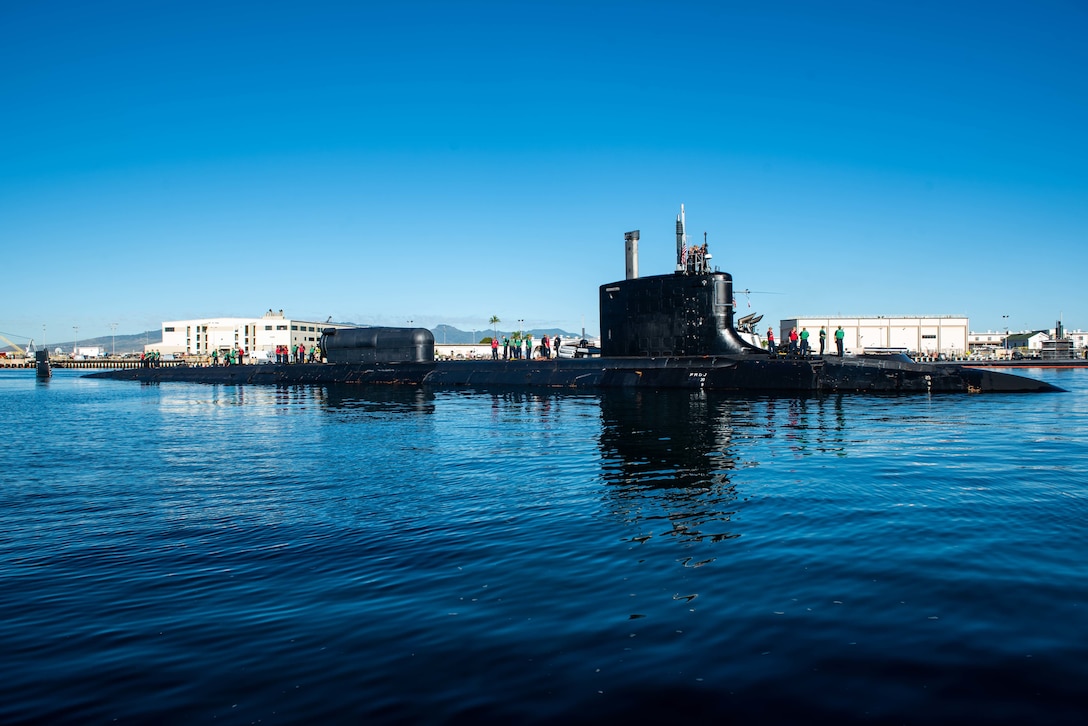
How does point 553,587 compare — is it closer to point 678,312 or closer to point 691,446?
point 691,446

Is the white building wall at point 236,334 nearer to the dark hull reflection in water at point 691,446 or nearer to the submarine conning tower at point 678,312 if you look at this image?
the submarine conning tower at point 678,312

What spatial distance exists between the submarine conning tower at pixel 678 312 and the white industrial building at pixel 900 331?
239 ft

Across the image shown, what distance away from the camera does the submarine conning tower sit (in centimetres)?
3009

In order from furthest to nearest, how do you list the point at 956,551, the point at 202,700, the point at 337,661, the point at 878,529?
the point at 878,529, the point at 956,551, the point at 337,661, the point at 202,700

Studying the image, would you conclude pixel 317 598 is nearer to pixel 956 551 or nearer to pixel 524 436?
pixel 956 551

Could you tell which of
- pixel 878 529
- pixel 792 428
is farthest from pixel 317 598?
pixel 792 428

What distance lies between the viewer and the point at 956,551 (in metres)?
6.84

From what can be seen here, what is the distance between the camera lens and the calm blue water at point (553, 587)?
13.6 ft

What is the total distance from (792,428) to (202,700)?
14.9 meters

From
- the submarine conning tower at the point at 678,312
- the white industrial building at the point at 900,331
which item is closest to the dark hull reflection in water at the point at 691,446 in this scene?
the submarine conning tower at the point at 678,312

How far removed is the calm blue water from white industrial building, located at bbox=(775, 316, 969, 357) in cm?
9205

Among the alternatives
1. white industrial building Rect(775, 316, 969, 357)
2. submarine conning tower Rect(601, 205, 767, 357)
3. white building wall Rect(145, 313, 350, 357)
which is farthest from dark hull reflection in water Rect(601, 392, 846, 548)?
white building wall Rect(145, 313, 350, 357)

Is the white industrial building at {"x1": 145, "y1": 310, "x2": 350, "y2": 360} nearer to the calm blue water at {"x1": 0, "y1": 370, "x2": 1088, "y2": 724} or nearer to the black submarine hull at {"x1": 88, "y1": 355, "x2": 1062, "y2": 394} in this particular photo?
the black submarine hull at {"x1": 88, "y1": 355, "x2": 1062, "y2": 394}

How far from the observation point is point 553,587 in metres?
5.98
